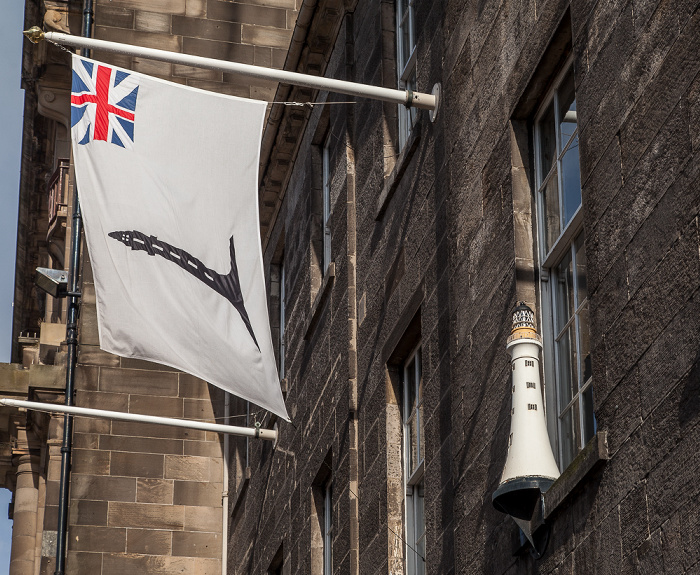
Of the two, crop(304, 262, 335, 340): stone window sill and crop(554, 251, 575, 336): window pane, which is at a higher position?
crop(304, 262, 335, 340): stone window sill

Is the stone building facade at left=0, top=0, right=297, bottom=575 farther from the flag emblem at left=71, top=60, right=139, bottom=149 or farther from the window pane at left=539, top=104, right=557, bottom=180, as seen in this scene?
the window pane at left=539, top=104, right=557, bottom=180

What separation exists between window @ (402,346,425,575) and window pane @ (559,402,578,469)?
136 inches

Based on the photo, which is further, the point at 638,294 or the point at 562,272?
the point at 562,272

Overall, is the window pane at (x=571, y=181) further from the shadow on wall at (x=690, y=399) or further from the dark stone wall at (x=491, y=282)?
the shadow on wall at (x=690, y=399)

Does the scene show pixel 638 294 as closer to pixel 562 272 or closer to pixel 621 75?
pixel 621 75

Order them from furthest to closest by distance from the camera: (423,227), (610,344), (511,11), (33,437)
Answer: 1. (33,437)
2. (423,227)
3. (511,11)
4. (610,344)

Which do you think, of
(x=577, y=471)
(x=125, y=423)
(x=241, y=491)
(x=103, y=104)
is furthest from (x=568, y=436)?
(x=125, y=423)

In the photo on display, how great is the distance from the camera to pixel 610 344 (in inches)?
338

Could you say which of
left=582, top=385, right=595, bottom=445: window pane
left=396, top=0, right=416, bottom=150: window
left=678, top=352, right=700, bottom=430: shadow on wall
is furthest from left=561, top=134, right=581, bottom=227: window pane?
left=396, top=0, right=416, bottom=150: window

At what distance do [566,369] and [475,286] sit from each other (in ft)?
5.26

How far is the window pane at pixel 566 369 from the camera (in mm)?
9836

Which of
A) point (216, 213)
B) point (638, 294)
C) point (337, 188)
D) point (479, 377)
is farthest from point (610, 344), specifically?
point (337, 188)

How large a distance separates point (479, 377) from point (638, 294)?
9.26ft

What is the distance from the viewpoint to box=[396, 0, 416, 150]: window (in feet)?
49.9
